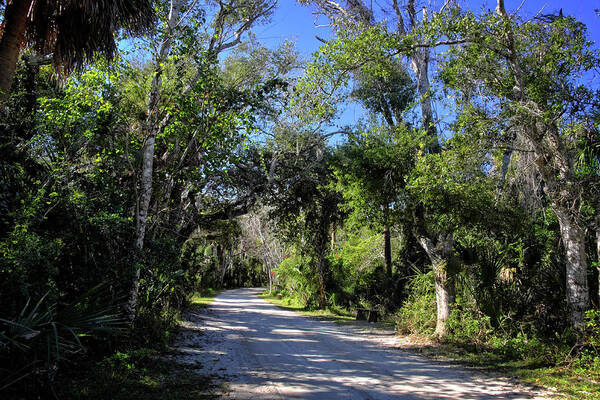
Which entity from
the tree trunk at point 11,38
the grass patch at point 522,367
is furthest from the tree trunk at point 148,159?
the grass patch at point 522,367

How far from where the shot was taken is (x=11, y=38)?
19.7 ft

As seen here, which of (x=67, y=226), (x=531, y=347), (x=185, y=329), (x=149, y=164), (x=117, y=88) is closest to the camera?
(x=67, y=226)

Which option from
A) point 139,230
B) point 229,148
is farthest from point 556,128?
point 139,230

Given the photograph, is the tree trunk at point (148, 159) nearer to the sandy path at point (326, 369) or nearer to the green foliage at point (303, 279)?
the sandy path at point (326, 369)

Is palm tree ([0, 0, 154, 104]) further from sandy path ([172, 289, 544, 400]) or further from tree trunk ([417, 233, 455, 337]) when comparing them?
tree trunk ([417, 233, 455, 337])

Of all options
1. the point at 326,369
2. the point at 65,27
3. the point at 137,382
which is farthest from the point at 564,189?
the point at 65,27

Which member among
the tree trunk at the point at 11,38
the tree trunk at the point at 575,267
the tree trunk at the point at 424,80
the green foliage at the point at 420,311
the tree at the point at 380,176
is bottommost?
the green foliage at the point at 420,311

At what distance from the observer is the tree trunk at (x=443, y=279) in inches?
382

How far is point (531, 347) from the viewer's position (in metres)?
7.43

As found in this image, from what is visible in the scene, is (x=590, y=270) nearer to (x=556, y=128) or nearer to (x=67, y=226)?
(x=556, y=128)

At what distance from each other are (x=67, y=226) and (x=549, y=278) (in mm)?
9538

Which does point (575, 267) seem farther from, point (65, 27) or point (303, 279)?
point (303, 279)

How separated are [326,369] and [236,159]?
531 centimetres

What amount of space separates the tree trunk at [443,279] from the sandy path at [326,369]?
1.49 metres
